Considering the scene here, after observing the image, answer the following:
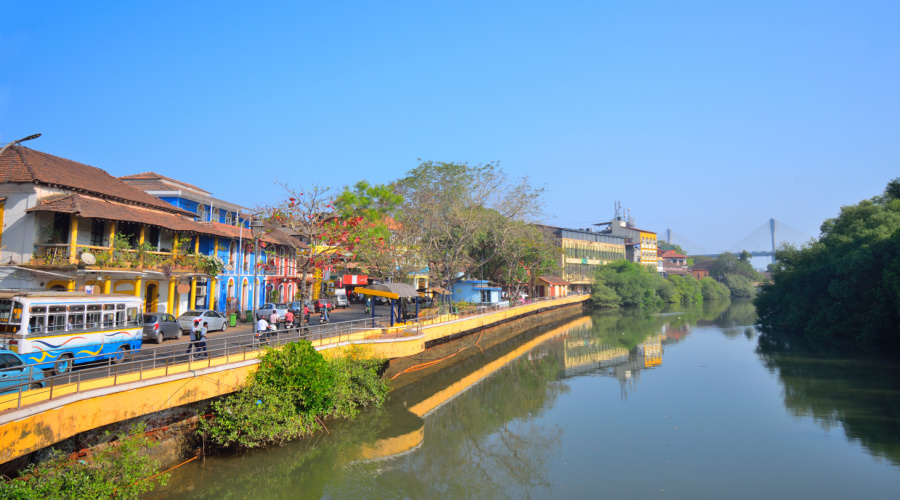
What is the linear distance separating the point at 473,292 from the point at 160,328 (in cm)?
2950

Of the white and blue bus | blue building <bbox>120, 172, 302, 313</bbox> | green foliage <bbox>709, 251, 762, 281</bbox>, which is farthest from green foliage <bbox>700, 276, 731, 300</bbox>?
the white and blue bus

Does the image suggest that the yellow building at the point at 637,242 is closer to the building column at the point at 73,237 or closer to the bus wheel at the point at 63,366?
the building column at the point at 73,237

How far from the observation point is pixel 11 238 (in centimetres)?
2234

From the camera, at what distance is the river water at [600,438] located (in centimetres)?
1423

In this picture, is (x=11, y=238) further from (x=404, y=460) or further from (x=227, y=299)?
(x=404, y=460)

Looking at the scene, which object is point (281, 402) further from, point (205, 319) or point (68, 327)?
point (205, 319)

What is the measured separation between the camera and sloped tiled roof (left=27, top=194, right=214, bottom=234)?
22.4 m

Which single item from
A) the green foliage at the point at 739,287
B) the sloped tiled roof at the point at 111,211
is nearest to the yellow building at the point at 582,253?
the green foliage at the point at 739,287

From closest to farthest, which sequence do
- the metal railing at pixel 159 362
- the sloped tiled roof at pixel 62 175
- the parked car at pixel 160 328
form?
the metal railing at pixel 159 362
the parked car at pixel 160 328
the sloped tiled roof at pixel 62 175

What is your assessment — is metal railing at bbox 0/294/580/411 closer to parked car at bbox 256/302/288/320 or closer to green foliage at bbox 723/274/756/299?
parked car at bbox 256/302/288/320

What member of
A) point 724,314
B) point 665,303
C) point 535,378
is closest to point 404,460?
point 535,378

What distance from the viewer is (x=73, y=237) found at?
2286cm

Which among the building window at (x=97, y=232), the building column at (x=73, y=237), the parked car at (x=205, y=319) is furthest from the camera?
the parked car at (x=205, y=319)

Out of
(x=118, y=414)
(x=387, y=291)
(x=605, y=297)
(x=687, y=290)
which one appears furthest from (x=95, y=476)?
(x=687, y=290)
